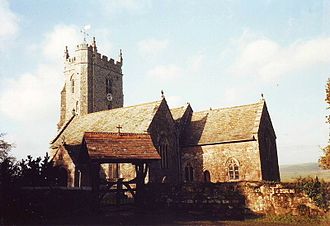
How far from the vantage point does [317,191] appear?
16.3 m

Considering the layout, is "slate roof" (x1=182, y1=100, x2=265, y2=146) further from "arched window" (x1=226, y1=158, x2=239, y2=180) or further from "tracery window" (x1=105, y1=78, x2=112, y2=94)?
"tracery window" (x1=105, y1=78, x2=112, y2=94)

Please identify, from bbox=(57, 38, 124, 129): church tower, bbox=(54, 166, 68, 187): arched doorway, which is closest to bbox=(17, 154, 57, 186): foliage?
bbox=(54, 166, 68, 187): arched doorway

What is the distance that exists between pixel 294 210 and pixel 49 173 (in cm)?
1450

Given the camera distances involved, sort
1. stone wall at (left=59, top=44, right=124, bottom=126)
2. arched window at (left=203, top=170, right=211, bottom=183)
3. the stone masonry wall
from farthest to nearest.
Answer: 1. stone wall at (left=59, top=44, right=124, bottom=126)
2. arched window at (left=203, top=170, right=211, bottom=183)
3. the stone masonry wall

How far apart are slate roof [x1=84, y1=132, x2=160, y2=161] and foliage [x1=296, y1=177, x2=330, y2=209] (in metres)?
8.72

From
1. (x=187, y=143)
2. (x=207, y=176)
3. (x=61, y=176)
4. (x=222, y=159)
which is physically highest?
(x=187, y=143)

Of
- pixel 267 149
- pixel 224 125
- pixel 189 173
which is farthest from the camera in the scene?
pixel 224 125

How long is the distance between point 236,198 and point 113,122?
17.5m

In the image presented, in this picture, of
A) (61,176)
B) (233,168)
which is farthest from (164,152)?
(61,176)

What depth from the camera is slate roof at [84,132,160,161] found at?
62.4 ft

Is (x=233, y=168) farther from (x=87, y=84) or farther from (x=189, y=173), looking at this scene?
(x=87, y=84)

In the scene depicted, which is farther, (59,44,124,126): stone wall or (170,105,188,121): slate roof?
→ (59,44,124,126): stone wall

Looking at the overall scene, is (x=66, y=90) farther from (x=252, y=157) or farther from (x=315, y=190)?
(x=315, y=190)

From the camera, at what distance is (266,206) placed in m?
17.7
